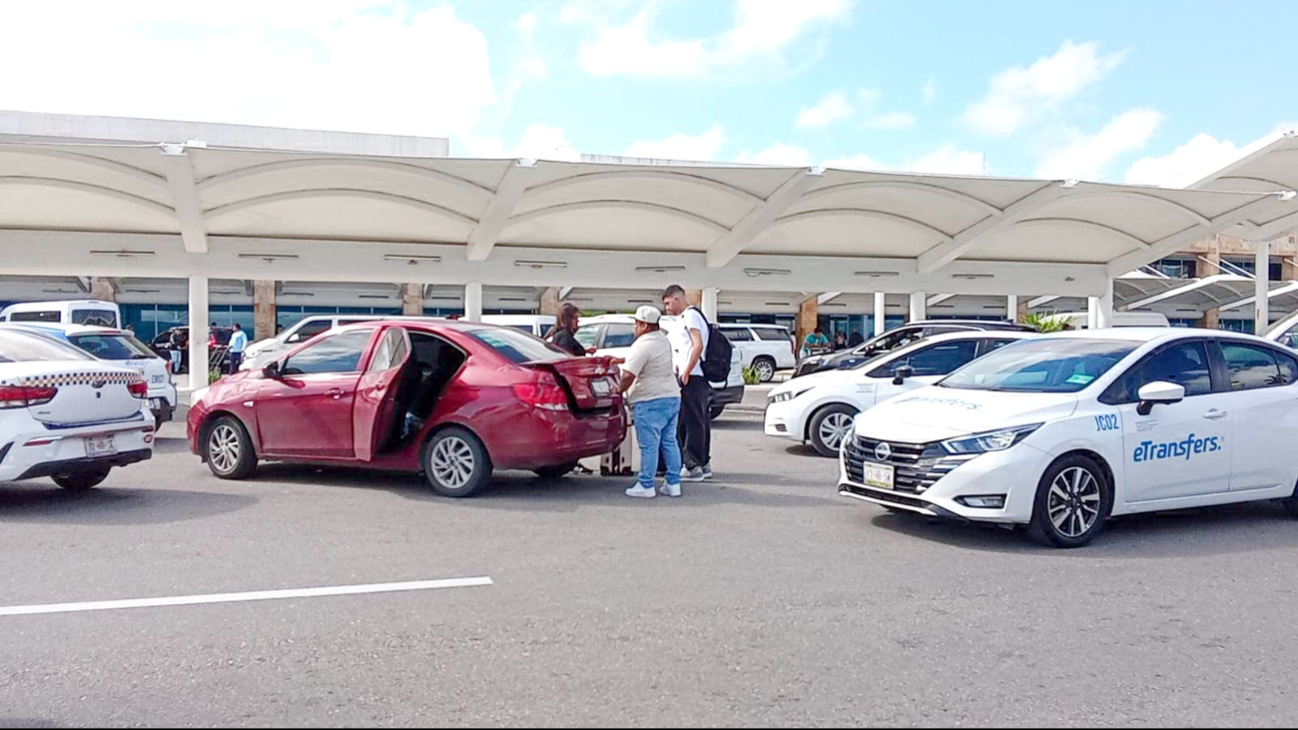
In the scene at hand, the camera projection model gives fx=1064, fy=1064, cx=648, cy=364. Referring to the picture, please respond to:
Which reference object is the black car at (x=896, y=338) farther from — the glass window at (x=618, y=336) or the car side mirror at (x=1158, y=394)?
the car side mirror at (x=1158, y=394)

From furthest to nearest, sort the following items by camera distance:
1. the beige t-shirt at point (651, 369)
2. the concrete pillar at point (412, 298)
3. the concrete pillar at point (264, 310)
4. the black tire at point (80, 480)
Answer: the concrete pillar at point (412, 298), the concrete pillar at point (264, 310), the black tire at point (80, 480), the beige t-shirt at point (651, 369)

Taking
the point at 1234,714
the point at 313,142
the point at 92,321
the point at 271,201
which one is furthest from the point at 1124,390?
the point at 313,142

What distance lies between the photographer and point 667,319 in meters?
11.3

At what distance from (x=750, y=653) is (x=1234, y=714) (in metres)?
2.00

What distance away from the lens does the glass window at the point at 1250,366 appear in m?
8.26

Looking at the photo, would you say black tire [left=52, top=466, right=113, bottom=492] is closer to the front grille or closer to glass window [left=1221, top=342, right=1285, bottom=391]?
the front grille

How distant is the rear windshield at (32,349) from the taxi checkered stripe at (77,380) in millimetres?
344

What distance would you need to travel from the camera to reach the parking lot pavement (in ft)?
14.2

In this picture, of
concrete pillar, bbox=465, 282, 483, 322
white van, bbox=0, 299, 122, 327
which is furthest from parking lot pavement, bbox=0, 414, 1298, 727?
white van, bbox=0, 299, 122, 327

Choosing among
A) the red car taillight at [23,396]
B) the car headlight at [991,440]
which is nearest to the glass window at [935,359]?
the car headlight at [991,440]

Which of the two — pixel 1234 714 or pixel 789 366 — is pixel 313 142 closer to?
pixel 789 366

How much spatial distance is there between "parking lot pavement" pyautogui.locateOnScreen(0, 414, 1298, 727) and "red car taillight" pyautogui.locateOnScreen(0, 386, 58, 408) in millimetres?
904

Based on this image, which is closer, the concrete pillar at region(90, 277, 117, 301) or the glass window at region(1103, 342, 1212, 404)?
the glass window at region(1103, 342, 1212, 404)

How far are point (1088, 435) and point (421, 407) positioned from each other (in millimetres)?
5610
